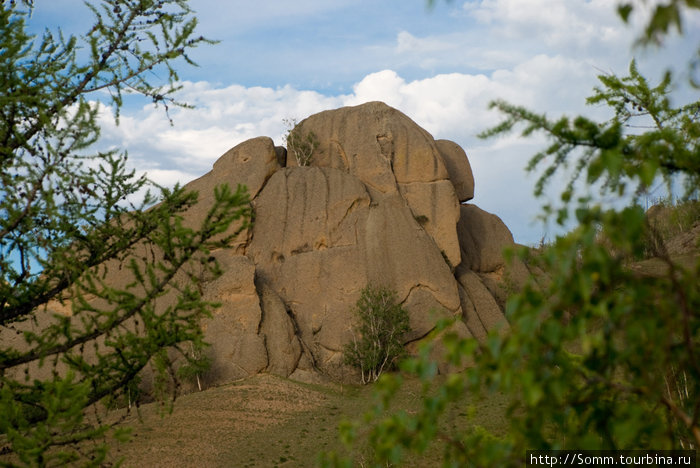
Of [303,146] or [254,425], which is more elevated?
[303,146]

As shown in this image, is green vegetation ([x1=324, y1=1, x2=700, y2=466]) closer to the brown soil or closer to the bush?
the brown soil

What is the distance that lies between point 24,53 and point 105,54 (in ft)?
3.15

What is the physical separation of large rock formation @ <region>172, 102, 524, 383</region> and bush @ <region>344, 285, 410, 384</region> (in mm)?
806

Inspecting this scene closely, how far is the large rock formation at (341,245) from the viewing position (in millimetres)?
23766

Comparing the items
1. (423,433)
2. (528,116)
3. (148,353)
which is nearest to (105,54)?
(148,353)

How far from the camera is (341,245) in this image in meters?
26.9

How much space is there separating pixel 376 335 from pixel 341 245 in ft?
16.1

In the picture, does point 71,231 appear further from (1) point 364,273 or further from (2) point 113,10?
(1) point 364,273

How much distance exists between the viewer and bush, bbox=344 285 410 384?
2334 cm

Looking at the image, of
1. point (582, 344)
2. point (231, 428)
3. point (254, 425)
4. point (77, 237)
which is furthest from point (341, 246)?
point (582, 344)

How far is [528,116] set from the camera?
4207mm

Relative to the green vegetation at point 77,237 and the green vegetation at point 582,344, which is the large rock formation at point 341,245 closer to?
the green vegetation at point 77,237

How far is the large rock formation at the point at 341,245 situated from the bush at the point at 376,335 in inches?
31.7

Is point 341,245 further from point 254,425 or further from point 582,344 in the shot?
point 582,344
